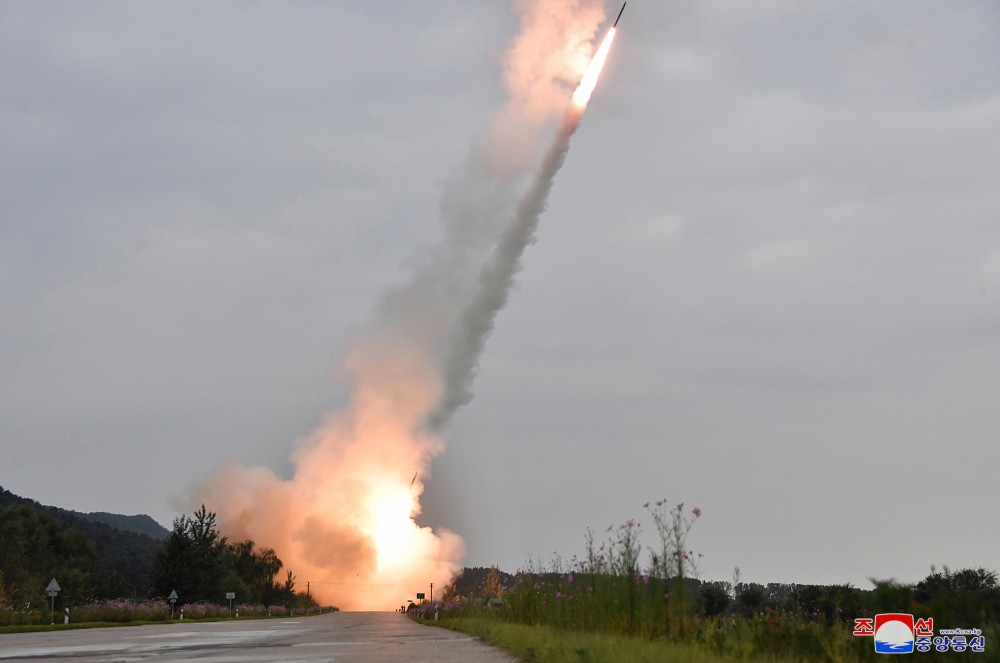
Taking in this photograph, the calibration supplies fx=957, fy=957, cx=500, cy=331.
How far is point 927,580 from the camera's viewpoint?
12.2 m

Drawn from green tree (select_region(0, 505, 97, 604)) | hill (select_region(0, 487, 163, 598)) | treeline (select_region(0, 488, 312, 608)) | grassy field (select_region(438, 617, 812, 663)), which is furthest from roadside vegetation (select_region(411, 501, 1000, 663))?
green tree (select_region(0, 505, 97, 604))

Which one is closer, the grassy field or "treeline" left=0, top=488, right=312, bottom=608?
the grassy field

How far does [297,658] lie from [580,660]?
22.2 feet

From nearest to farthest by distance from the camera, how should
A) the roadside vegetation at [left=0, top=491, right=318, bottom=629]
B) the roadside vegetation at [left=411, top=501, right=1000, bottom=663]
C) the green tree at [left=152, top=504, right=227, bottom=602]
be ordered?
the roadside vegetation at [left=411, top=501, right=1000, bottom=663], the roadside vegetation at [left=0, top=491, right=318, bottom=629], the green tree at [left=152, top=504, right=227, bottom=602]

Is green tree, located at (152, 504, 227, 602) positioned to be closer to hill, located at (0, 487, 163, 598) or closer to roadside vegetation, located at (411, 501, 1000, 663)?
hill, located at (0, 487, 163, 598)

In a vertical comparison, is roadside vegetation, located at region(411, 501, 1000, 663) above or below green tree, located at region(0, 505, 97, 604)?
below

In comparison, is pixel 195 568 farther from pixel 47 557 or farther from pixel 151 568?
pixel 47 557

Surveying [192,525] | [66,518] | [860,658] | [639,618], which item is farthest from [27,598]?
[66,518]

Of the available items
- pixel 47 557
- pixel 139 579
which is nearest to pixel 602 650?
pixel 47 557

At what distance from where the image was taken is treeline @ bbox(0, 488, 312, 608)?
67.6 meters

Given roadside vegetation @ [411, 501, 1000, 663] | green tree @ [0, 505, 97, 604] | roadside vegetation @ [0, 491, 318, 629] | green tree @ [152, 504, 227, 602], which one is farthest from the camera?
green tree @ [0, 505, 97, 604]

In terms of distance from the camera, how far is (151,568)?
69500 millimetres

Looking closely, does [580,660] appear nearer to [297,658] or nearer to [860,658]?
[860,658]

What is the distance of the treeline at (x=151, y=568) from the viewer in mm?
67625
